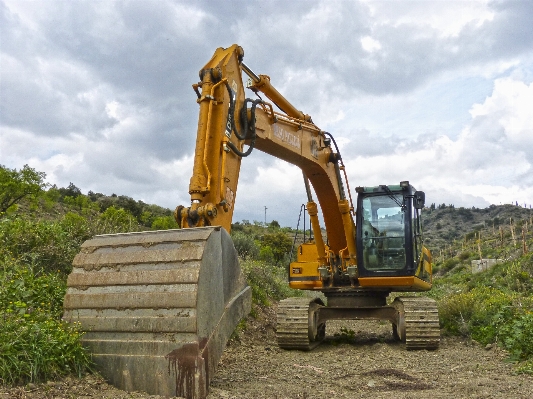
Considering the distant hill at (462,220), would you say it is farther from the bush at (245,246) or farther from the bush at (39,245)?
the bush at (39,245)

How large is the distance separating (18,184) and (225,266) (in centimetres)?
1740

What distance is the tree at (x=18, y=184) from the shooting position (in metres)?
19.5

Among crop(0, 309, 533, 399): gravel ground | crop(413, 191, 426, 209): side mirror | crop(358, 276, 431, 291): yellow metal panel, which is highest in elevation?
crop(413, 191, 426, 209): side mirror

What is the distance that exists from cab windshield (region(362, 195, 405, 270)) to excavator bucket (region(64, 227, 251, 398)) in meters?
4.57

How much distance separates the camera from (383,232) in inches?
369

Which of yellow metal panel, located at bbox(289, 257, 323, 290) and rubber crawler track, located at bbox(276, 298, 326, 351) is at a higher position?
yellow metal panel, located at bbox(289, 257, 323, 290)

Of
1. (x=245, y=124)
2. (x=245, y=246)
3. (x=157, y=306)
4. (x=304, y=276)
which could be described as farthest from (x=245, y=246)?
(x=157, y=306)

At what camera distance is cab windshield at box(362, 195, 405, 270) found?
30.1 ft

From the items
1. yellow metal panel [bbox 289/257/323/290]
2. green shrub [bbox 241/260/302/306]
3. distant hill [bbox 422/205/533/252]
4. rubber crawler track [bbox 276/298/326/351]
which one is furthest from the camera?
distant hill [bbox 422/205/533/252]

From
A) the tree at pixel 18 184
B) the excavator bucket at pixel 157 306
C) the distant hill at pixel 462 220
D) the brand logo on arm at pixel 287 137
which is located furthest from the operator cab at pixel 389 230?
the distant hill at pixel 462 220

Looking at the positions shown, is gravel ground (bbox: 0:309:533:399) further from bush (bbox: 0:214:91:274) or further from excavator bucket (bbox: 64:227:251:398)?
bush (bbox: 0:214:91:274)

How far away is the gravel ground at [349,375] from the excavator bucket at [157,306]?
0.79 feet

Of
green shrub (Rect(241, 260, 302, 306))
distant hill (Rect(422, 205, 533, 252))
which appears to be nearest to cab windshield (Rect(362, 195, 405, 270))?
green shrub (Rect(241, 260, 302, 306))

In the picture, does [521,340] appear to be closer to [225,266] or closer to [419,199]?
[419,199]
